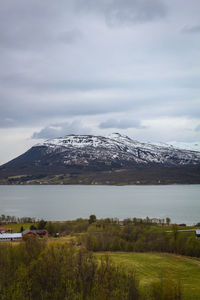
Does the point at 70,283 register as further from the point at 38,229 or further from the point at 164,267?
the point at 38,229

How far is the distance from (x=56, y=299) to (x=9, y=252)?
216 inches

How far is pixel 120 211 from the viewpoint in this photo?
68125mm

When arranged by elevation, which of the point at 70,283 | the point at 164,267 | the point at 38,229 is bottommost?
the point at 164,267

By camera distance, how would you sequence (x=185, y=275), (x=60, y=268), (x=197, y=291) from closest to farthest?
(x=60, y=268) < (x=197, y=291) < (x=185, y=275)

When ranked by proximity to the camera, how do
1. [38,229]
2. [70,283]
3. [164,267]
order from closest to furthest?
[70,283]
[164,267]
[38,229]

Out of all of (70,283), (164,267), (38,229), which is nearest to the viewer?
(70,283)

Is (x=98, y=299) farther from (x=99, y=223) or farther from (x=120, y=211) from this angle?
(x=120, y=211)

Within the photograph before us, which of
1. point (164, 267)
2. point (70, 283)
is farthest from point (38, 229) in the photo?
point (70, 283)

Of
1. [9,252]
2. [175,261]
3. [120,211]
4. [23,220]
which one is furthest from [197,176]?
[9,252]

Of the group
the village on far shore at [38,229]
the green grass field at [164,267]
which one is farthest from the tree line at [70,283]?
the village on far shore at [38,229]

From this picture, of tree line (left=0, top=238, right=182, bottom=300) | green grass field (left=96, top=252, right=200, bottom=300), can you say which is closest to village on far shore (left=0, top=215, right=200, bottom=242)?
green grass field (left=96, top=252, right=200, bottom=300)

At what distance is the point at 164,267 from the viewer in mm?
24484

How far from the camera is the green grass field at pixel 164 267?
20.0 m

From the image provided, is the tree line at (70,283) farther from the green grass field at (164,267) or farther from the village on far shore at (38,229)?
the village on far shore at (38,229)
